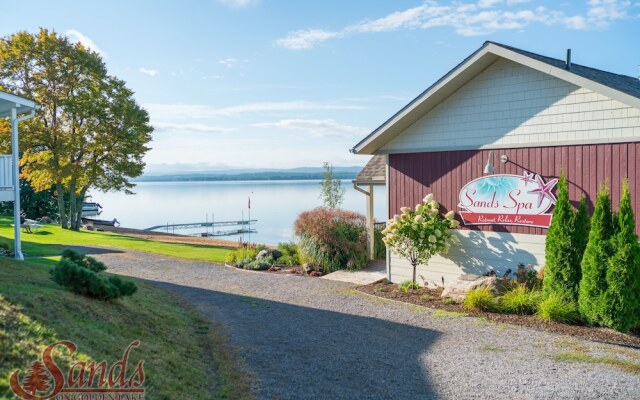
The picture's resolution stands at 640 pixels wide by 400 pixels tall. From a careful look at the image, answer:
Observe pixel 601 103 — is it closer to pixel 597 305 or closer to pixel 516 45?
pixel 516 45

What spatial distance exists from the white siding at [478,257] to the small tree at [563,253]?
1128 mm

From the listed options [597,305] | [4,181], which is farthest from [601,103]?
[4,181]

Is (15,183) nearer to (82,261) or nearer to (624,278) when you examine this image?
(82,261)

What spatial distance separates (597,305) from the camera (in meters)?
8.59

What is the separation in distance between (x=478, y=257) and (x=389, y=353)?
202 inches

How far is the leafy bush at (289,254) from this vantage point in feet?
53.9

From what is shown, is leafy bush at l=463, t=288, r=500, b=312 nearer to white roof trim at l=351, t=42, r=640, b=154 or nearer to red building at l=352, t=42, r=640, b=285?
red building at l=352, t=42, r=640, b=285

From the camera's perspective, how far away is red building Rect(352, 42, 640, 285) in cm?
964

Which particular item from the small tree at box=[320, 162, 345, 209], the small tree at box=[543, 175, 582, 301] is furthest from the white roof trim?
the small tree at box=[320, 162, 345, 209]

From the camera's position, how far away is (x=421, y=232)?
11945 mm

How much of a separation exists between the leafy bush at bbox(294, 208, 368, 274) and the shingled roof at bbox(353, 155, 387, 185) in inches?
63.2

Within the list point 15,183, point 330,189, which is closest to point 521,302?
point 15,183

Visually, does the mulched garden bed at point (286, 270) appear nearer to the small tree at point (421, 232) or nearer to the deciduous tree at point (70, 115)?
the small tree at point (421, 232)

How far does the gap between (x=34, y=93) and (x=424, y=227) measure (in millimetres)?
24358
